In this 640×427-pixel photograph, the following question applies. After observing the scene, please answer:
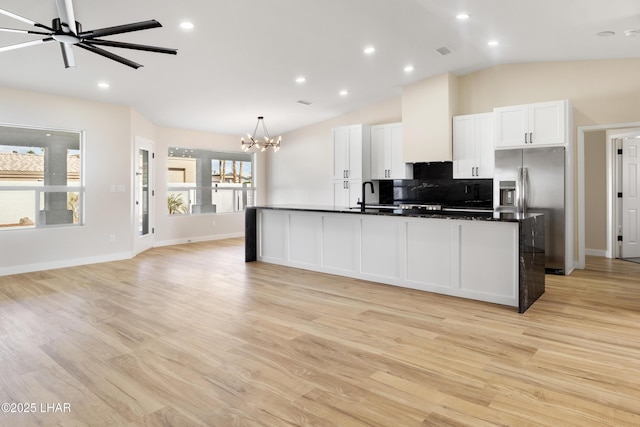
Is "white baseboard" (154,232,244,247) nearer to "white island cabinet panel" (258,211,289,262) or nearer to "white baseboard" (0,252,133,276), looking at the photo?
"white baseboard" (0,252,133,276)

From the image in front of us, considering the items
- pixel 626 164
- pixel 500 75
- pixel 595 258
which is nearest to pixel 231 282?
pixel 500 75

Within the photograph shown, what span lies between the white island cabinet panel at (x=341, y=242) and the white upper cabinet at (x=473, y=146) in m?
2.46

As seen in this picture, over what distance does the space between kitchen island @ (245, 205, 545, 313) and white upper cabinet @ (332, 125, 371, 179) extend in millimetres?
2278

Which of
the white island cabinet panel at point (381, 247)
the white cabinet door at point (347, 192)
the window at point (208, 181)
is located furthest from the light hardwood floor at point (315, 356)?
the window at point (208, 181)

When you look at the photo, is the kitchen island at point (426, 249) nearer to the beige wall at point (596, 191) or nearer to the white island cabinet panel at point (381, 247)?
the white island cabinet panel at point (381, 247)

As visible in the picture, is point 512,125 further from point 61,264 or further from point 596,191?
point 61,264

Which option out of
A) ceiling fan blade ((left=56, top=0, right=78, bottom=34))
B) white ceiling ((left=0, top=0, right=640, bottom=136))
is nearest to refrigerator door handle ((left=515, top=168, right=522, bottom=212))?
white ceiling ((left=0, top=0, right=640, bottom=136))

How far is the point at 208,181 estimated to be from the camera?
9289 mm

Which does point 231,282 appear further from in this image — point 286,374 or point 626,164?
point 626,164

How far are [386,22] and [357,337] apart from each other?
11.0 feet

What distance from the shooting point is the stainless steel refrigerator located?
537 centimetres

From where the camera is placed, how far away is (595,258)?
21.6 feet

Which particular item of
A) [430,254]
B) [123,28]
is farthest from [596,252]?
[123,28]

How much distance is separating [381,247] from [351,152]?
11.1 feet
